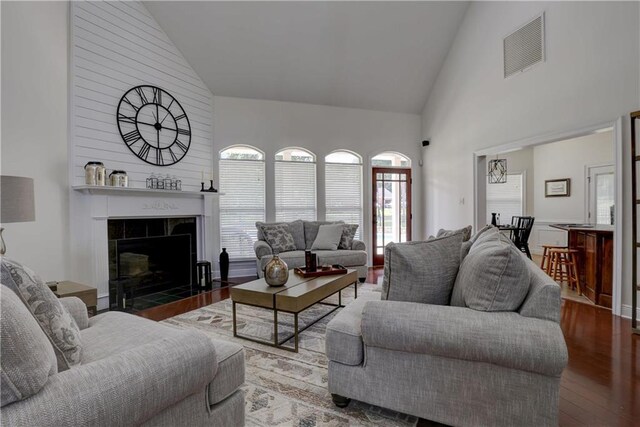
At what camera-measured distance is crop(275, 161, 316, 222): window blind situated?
5898 mm

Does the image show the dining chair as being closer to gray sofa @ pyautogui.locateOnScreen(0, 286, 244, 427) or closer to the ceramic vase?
the ceramic vase

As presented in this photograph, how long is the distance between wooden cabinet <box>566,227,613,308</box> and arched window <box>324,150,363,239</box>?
11.3 ft

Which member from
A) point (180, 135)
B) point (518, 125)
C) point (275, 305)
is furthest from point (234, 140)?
point (518, 125)

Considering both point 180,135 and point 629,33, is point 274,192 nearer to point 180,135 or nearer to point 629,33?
point 180,135

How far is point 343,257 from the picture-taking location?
479cm

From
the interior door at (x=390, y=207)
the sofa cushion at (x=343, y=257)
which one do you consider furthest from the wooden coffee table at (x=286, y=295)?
the interior door at (x=390, y=207)

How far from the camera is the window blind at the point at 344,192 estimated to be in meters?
6.17

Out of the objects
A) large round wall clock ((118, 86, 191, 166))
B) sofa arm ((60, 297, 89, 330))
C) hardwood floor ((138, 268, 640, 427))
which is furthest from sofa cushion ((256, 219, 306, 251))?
sofa arm ((60, 297, 89, 330))

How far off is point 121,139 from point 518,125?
5476 millimetres

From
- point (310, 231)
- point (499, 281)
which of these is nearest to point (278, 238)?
point (310, 231)

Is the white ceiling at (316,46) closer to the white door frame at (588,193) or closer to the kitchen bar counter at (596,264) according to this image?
Answer: the kitchen bar counter at (596,264)

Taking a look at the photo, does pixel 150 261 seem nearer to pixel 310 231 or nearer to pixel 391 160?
pixel 310 231

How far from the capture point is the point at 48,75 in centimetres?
334

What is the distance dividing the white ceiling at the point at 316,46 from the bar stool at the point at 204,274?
2982 millimetres
